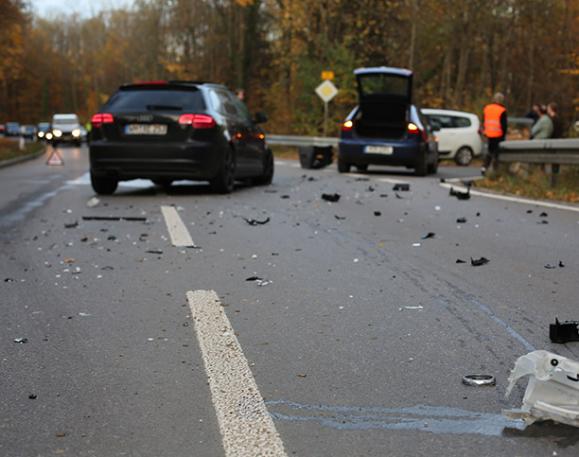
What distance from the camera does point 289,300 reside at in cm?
589

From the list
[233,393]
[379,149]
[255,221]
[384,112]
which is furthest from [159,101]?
[233,393]

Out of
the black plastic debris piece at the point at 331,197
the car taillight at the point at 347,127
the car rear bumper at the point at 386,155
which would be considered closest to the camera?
the black plastic debris piece at the point at 331,197

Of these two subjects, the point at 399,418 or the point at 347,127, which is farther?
the point at 347,127

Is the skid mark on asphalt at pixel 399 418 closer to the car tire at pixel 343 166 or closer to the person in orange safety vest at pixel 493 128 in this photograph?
the person in orange safety vest at pixel 493 128

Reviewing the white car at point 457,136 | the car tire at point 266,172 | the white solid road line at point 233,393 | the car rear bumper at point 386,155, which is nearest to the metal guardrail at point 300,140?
the white car at point 457,136

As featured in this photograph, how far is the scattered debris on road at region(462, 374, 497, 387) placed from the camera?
12.9 feet

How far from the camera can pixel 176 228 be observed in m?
9.91

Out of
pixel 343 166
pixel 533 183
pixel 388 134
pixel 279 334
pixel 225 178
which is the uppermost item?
pixel 279 334

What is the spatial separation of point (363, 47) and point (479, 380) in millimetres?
38647

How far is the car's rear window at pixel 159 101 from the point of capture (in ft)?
46.5

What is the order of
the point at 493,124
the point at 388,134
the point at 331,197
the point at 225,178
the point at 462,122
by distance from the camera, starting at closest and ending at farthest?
1. the point at 331,197
2. the point at 225,178
3. the point at 493,124
4. the point at 388,134
5. the point at 462,122

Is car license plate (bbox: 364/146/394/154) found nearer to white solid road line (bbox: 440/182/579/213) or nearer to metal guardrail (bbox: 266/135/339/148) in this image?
white solid road line (bbox: 440/182/579/213)

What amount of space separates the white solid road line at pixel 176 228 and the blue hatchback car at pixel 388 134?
930cm

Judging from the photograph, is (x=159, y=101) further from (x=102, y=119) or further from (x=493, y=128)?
(x=493, y=128)
